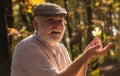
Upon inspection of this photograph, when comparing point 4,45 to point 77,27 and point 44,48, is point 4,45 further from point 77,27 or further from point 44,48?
point 77,27

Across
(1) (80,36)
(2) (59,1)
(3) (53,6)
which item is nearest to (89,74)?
(2) (59,1)

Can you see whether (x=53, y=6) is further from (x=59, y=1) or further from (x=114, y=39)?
(x=114, y=39)

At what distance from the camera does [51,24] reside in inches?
133

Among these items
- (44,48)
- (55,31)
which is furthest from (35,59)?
(55,31)

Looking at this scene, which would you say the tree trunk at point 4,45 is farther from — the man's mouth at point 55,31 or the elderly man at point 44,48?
the man's mouth at point 55,31

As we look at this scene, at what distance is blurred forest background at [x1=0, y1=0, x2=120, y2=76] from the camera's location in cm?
755

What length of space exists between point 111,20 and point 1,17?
Answer: 41.4 feet

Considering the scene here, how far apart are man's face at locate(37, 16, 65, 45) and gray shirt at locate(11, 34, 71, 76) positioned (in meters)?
0.08

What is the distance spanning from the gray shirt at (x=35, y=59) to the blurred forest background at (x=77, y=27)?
0.45 metres

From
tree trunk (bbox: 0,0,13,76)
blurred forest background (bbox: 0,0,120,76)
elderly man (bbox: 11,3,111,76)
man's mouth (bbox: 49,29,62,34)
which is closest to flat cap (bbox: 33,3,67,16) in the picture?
elderly man (bbox: 11,3,111,76)

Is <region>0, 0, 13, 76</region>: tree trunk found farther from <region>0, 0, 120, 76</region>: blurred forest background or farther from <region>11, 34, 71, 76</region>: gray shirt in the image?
<region>11, 34, 71, 76</region>: gray shirt

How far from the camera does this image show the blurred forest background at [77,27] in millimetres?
7551

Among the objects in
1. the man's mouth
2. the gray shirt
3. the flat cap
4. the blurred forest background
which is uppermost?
the flat cap

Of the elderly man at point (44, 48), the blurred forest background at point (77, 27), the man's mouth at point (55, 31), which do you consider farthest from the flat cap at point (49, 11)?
the blurred forest background at point (77, 27)
